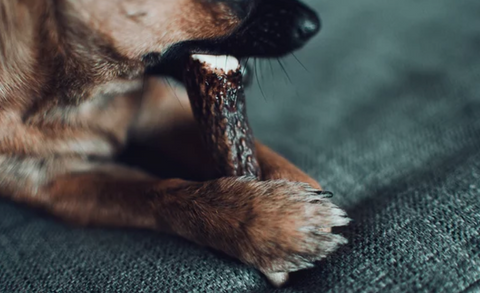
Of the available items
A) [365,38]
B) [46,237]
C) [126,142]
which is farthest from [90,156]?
[365,38]

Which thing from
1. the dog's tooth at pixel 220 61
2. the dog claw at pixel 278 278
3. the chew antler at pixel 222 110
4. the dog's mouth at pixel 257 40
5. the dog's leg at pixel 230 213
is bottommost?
the dog claw at pixel 278 278

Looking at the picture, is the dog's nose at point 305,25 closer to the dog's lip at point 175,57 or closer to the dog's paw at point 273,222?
the dog's lip at point 175,57

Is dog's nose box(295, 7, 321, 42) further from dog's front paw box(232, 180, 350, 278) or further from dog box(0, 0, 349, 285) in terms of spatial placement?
dog's front paw box(232, 180, 350, 278)

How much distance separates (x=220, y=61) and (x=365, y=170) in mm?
420

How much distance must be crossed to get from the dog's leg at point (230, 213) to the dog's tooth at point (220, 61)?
200 millimetres

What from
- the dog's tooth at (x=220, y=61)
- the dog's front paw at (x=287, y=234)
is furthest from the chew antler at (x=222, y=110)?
the dog's front paw at (x=287, y=234)

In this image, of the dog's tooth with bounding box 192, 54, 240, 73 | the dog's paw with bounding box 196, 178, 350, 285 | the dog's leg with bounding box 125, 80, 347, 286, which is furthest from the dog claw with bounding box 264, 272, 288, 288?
the dog's tooth with bounding box 192, 54, 240, 73

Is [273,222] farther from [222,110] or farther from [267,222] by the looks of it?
[222,110]

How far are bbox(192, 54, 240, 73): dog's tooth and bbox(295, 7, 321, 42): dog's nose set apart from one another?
14cm

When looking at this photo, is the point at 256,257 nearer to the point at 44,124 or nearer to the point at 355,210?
the point at 355,210

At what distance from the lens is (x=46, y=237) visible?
3.37 ft

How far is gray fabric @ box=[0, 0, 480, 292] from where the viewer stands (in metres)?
0.76

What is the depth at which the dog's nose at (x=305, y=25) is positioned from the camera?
0.95 metres

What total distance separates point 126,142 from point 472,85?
0.92 m
